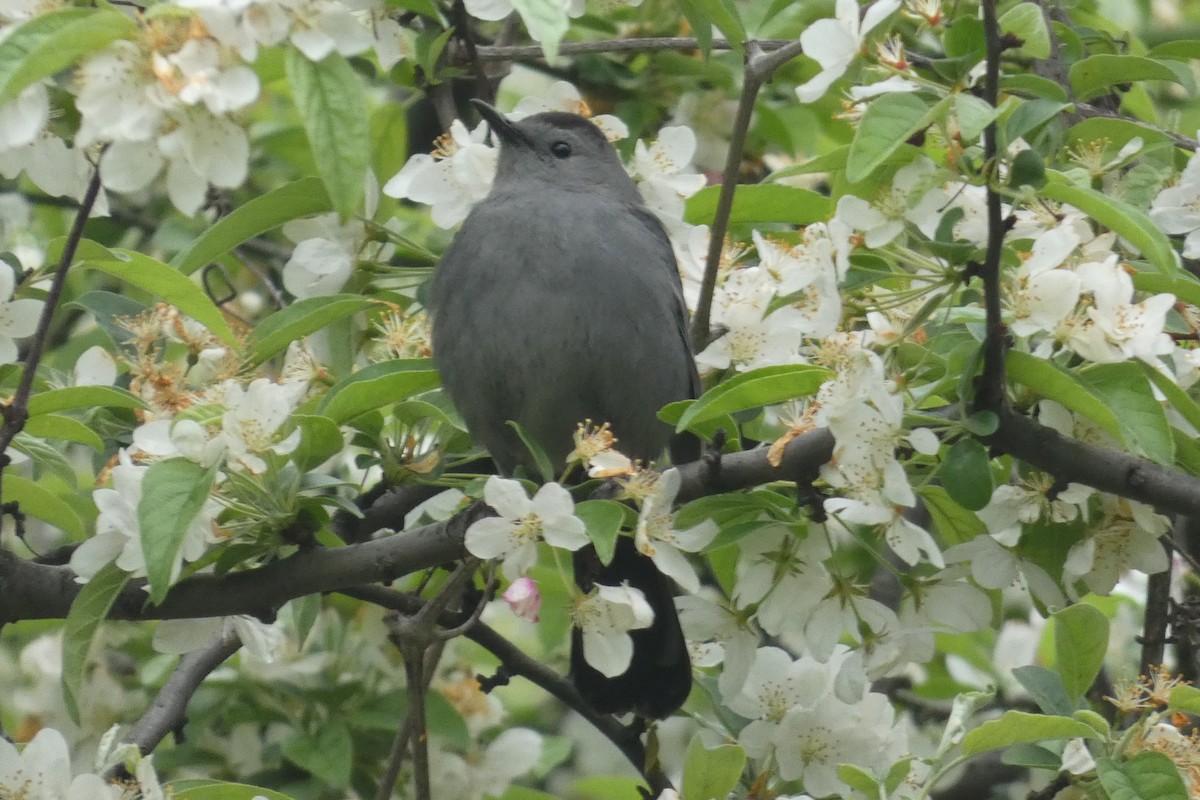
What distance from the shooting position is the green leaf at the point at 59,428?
2.99 m

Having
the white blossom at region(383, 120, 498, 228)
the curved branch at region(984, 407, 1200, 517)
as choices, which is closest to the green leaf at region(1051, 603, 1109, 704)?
the curved branch at region(984, 407, 1200, 517)

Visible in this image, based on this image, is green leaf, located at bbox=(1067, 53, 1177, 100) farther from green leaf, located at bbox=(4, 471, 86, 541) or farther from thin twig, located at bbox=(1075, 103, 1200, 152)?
green leaf, located at bbox=(4, 471, 86, 541)

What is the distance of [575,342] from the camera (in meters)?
3.98

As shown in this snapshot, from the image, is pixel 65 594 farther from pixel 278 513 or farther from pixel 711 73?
pixel 711 73

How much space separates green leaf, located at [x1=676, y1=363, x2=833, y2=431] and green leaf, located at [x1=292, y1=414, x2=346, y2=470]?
681 mm

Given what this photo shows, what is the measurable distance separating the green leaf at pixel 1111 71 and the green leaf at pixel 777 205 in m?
0.69

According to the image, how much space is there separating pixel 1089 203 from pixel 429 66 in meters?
1.68

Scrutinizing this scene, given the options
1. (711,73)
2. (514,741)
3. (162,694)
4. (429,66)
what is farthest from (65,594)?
(711,73)

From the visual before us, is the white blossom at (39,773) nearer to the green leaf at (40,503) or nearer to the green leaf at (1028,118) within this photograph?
the green leaf at (40,503)

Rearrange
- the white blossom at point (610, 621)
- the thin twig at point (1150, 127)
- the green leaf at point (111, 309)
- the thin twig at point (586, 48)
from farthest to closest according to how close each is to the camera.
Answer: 1. the thin twig at point (586, 48)
2. the green leaf at point (111, 309)
3. the thin twig at point (1150, 127)
4. the white blossom at point (610, 621)

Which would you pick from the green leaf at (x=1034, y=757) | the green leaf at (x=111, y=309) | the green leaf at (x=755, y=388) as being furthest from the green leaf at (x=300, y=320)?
the green leaf at (x=1034, y=757)

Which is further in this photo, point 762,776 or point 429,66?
point 429,66

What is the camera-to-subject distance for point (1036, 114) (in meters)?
2.45

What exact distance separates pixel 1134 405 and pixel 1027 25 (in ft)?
2.40
